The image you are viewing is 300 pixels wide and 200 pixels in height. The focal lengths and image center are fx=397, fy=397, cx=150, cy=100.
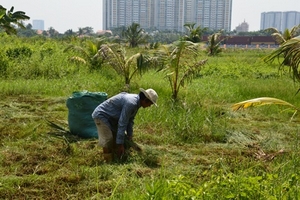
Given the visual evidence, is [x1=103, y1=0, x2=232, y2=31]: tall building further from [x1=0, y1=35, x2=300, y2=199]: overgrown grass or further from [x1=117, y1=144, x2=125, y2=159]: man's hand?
[x1=117, y1=144, x2=125, y2=159]: man's hand

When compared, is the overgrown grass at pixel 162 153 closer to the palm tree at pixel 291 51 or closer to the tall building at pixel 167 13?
the palm tree at pixel 291 51

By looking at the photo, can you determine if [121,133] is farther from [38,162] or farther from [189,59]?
[189,59]

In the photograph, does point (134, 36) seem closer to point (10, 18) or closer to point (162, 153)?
point (10, 18)

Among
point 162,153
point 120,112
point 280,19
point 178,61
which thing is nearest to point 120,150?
point 120,112

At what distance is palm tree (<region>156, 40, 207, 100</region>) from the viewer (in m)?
8.01

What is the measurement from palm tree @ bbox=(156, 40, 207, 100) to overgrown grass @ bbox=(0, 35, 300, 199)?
1.67 ft

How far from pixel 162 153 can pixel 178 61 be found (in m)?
3.37

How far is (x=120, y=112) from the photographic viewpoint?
477 cm

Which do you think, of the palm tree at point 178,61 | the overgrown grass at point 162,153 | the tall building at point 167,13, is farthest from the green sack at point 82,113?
the tall building at point 167,13

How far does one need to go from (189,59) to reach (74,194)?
16.1ft

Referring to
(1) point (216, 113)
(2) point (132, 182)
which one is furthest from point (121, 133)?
(1) point (216, 113)

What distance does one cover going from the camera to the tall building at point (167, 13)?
9362 cm

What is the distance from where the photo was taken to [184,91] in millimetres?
9578

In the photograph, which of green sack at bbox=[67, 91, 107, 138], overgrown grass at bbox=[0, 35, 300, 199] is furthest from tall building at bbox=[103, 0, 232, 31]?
green sack at bbox=[67, 91, 107, 138]
